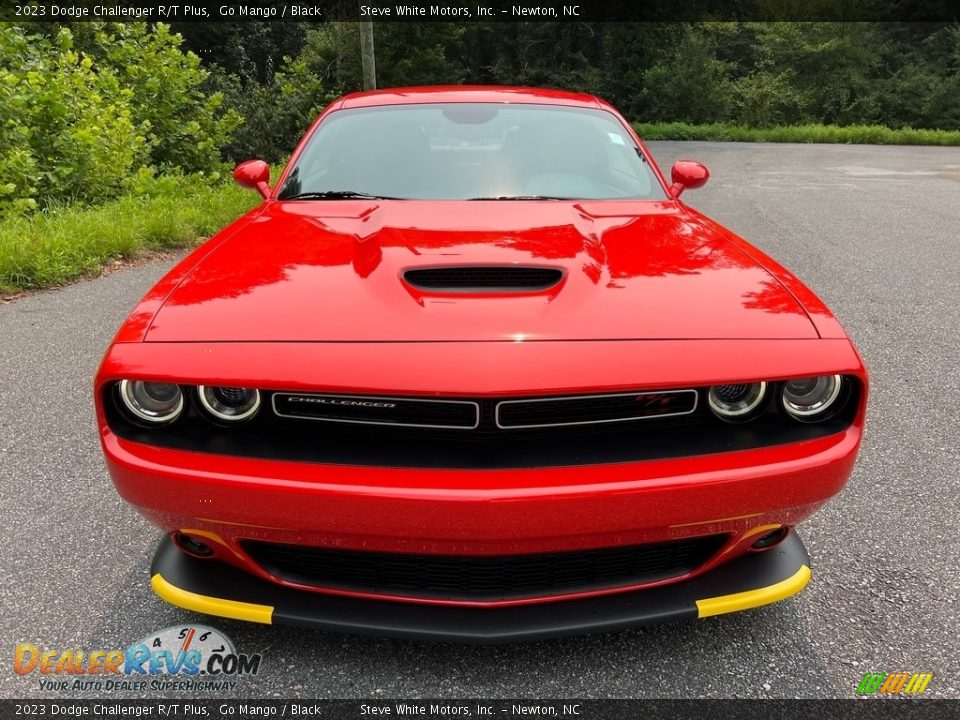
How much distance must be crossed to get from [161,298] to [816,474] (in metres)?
1.53

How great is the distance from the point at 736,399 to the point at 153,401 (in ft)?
4.17

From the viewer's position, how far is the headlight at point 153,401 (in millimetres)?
1522

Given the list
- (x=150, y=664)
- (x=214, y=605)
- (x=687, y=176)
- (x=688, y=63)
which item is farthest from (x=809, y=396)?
(x=688, y=63)

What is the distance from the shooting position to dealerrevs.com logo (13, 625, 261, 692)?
1.67 m

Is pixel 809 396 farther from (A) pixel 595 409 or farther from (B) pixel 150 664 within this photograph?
(B) pixel 150 664

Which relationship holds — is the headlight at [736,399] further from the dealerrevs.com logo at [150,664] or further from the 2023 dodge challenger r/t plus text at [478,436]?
the dealerrevs.com logo at [150,664]

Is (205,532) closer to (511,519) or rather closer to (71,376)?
(511,519)

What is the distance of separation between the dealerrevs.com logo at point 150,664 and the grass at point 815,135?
88.0 feet

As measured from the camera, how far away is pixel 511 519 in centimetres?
139

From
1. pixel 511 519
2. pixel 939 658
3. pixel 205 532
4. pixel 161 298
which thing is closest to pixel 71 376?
pixel 161 298

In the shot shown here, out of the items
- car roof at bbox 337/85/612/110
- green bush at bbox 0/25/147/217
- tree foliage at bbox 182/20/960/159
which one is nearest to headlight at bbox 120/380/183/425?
car roof at bbox 337/85/612/110

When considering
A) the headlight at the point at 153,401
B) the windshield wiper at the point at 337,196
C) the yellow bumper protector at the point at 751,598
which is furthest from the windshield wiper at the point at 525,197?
the yellow bumper protector at the point at 751,598

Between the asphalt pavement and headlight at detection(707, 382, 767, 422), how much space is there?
63 centimetres

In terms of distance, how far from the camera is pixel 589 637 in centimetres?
179
